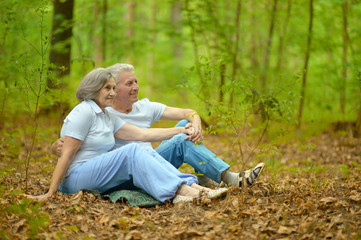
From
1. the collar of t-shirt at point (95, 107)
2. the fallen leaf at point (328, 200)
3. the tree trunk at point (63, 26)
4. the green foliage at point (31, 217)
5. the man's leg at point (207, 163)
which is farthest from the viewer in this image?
the tree trunk at point (63, 26)

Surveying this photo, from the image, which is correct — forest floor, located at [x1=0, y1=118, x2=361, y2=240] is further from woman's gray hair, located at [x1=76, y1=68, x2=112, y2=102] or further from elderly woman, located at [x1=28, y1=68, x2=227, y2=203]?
woman's gray hair, located at [x1=76, y1=68, x2=112, y2=102]

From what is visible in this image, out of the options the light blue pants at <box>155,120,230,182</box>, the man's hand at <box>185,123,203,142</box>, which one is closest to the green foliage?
the light blue pants at <box>155,120,230,182</box>

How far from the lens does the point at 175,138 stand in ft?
13.1

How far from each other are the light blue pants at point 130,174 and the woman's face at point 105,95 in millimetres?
498

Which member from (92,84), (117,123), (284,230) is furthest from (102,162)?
(284,230)

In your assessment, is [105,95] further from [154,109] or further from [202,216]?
[202,216]

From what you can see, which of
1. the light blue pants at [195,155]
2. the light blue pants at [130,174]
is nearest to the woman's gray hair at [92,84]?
the light blue pants at [130,174]

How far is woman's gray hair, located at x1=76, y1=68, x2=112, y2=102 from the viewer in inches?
142

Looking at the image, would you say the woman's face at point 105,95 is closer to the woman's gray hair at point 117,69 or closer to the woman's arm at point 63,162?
the woman's gray hair at point 117,69

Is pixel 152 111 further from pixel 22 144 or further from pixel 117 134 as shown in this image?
pixel 22 144

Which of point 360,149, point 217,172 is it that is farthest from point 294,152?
point 217,172

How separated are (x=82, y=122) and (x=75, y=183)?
2.01ft

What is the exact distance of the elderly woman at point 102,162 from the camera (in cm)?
336

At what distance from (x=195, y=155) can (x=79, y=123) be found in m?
1.22
